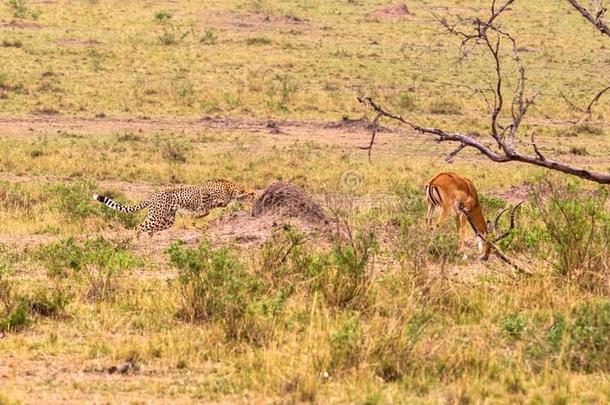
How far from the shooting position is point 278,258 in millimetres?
8992

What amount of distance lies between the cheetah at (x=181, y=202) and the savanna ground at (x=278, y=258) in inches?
9.1

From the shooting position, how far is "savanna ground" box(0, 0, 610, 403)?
6660mm

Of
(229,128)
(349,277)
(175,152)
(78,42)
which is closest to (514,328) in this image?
(349,277)

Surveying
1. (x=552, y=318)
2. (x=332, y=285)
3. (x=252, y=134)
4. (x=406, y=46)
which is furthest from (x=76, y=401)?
(x=406, y=46)

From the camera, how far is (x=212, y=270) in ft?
26.5

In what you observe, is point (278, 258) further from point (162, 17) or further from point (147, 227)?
point (162, 17)

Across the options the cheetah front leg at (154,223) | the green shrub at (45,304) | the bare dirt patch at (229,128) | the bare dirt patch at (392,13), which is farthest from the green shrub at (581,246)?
the bare dirt patch at (392,13)

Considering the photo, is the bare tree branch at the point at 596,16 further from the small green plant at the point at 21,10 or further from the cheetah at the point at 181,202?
the small green plant at the point at 21,10

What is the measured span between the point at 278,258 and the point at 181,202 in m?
4.29

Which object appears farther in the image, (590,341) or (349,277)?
(349,277)

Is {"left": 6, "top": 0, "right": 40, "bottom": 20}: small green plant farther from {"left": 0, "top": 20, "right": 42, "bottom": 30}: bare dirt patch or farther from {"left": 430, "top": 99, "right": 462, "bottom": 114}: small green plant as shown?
{"left": 430, "top": 99, "right": 462, "bottom": 114}: small green plant

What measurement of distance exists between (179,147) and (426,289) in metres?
11.8

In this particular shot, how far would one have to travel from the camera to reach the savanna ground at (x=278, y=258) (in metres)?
6.66

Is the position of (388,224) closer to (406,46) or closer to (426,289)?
(426,289)
